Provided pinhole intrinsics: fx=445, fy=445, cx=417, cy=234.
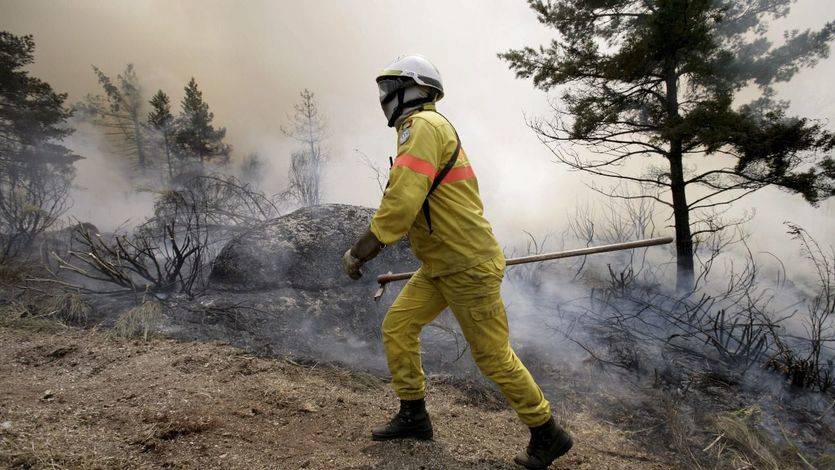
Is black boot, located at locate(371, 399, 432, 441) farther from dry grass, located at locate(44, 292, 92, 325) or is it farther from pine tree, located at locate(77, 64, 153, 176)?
pine tree, located at locate(77, 64, 153, 176)

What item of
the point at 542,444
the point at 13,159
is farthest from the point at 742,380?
the point at 13,159

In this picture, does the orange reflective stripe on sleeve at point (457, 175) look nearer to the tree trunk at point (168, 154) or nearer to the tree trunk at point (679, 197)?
the tree trunk at point (679, 197)

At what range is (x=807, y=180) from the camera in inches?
196

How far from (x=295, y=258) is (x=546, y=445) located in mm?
3816

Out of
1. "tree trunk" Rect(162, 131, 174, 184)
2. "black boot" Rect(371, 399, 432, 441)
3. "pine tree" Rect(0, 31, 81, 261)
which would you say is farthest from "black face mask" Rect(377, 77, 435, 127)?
"tree trunk" Rect(162, 131, 174, 184)

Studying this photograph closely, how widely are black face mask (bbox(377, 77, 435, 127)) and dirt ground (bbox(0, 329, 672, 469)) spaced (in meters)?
1.86

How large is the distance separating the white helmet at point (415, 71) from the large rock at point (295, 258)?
10.4 feet

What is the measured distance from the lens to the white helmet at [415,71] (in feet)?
7.91

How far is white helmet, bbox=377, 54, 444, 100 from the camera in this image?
Result: 2412 mm

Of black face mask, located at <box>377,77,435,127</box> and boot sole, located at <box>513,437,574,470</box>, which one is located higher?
black face mask, located at <box>377,77,435,127</box>

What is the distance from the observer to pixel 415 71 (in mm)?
2420

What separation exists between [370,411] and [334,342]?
1.50 meters

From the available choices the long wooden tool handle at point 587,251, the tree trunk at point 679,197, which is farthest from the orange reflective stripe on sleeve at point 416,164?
the tree trunk at point 679,197

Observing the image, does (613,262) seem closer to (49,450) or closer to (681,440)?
(681,440)
